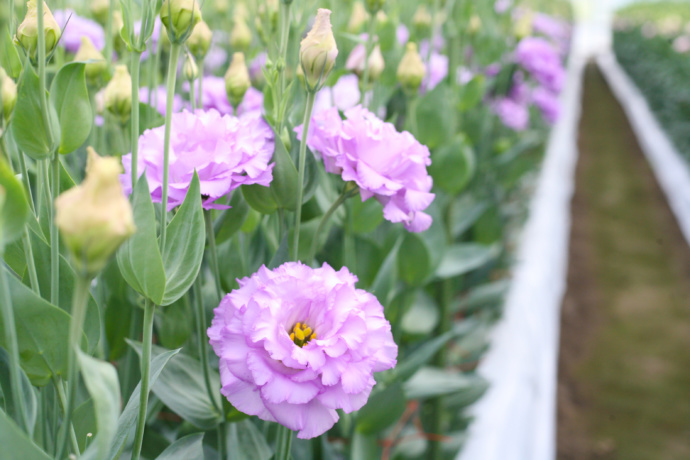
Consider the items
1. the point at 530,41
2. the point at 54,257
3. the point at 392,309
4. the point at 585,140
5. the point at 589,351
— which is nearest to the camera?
the point at 54,257

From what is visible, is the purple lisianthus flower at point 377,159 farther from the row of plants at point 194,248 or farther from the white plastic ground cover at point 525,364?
the white plastic ground cover at point 525,364

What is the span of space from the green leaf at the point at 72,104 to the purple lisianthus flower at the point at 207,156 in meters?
0.03

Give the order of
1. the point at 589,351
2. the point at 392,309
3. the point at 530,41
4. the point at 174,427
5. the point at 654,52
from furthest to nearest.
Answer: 1. the point at 654,52
2. the point at 589,351
3. the point at 530,41
4. the point at 392,309
5. the point at 174,427

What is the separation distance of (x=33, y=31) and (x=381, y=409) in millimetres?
436

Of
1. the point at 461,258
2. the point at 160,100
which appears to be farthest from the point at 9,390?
the point at 461,258

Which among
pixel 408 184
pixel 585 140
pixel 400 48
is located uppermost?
pixel 585 140

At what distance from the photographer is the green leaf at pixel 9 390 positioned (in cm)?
33

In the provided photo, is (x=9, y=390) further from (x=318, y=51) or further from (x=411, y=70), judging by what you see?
(x=411, y=70)

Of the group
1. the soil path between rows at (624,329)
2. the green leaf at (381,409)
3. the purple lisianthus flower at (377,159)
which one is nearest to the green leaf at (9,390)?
the purple lisianthus flower at (377,159)

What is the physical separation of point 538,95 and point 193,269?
130cm

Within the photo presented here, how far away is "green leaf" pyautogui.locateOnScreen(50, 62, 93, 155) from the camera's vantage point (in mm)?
365

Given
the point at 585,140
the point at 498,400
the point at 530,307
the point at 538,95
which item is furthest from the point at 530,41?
the point at 585,140

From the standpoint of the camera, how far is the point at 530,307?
133 cm

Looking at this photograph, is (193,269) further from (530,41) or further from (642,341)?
(642,341)
